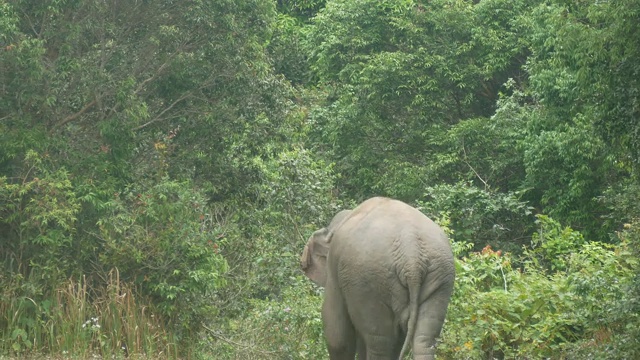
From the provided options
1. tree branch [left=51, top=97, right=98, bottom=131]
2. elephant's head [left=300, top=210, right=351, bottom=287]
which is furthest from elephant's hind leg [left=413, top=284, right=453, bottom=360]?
tree branch [left=51, top=97, right=98, bottom=131]

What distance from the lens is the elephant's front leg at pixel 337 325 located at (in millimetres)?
7758

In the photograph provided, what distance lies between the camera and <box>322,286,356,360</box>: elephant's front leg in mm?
7758

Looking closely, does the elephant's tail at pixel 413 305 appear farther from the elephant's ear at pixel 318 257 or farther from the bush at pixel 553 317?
the bush at pixel 553 317

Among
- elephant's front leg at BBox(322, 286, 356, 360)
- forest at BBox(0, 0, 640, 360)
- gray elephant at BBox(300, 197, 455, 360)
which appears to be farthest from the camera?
forest at BBox(0, 0, 640, 360)

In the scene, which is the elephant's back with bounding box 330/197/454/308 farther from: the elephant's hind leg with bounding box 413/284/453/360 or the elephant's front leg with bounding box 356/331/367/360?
the elephant's front leg with bounding box 356/331/367/360

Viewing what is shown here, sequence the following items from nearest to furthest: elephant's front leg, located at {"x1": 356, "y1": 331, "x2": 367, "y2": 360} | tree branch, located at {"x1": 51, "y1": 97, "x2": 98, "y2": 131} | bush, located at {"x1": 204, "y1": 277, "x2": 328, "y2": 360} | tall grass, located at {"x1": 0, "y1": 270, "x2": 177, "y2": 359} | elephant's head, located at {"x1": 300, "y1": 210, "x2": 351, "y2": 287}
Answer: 1. elephant's front leg, located at {"x1": 356, "y1": 331, "x2": 367, "y2": 360}
2. elephant's head, located at {"x1": 300, "y1": 210, "x2": 351, "y2": 287}
3. tall grass, located at {"x1": 0, "y1": 270, "x2": 177, "y2": 359}
4. bush, located at {"x1": 204, "y1": 277, "x2": 328, "y2": 360}
5. tree branch, located at {"x1": 51, "y1": 97, "x2": 98, "y2": 131}

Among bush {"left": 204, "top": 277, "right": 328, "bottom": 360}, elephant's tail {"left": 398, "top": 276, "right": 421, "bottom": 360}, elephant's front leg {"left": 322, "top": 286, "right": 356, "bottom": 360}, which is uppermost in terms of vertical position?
elephant's tail {"left": 398, "top": 276, "right": 421, "bottom": 360}

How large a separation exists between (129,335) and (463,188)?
32.6ft

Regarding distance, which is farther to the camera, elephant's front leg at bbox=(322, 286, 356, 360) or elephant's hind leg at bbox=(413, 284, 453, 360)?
elephant's front leg at bbox=(322, 286, 356, 360)

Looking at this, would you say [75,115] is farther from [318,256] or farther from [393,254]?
[393,254]

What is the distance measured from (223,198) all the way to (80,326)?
559 centimetres

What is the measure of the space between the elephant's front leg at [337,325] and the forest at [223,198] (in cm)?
218

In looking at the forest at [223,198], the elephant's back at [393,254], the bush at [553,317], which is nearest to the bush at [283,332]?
the forest at [223,198]

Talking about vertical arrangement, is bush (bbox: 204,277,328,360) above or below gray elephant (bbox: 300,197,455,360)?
below
